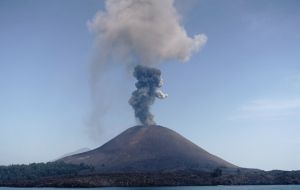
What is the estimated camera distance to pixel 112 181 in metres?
199

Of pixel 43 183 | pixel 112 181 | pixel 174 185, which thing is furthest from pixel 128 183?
pixel 43 183

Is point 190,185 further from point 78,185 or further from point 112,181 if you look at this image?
point 78,185

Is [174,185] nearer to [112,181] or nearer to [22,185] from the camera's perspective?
[112,181]

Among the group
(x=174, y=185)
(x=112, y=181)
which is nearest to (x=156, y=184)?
(x=174, y=185)

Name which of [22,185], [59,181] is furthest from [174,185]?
[22,185]

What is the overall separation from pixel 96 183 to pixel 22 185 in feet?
113

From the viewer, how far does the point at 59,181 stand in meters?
199

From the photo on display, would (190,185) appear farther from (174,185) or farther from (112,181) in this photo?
(112,181)

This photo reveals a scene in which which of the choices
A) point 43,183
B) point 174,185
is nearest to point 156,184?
point 174,185

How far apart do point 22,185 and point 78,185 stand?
2760 cm

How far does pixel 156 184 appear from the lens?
639ft

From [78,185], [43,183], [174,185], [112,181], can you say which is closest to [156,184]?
[174,185]

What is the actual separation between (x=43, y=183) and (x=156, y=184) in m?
52.5

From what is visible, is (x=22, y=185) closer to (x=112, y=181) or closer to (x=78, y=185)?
(x=78, y=185)
